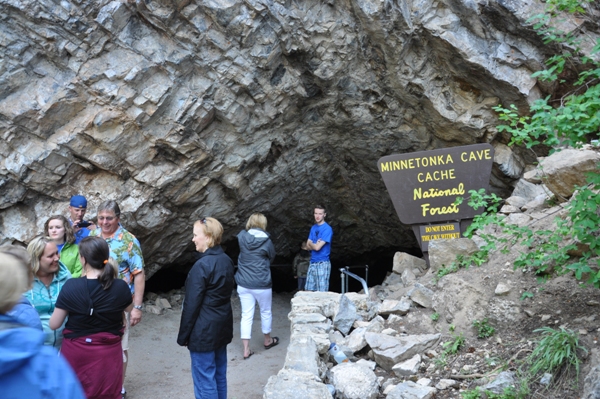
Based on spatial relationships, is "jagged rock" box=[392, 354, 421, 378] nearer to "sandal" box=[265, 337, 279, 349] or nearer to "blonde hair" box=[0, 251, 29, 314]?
"blonde hair" box=[0, 251, 29, 314]

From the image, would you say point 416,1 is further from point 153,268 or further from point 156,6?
point 153,268

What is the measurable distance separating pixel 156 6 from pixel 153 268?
4.43 metres

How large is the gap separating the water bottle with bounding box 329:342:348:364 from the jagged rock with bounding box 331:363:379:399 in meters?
0.42

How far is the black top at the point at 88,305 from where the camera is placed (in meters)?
3.07

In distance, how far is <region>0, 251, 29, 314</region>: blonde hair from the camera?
5.03 feet

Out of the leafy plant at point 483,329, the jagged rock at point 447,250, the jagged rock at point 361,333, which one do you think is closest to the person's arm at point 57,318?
the jagged rock at point 361,333

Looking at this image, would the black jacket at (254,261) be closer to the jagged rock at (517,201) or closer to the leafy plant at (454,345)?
the leafy plant at (454,345)

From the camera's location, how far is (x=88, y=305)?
10.1 ft

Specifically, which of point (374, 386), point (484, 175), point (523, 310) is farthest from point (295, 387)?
point (484, 175)

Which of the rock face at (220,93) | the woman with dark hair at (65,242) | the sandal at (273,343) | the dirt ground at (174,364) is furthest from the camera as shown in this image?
the sandal at (273,343)

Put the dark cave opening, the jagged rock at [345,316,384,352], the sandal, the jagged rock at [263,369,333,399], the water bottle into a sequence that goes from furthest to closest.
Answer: the dark cave opening → the sandal → the jagged rock at [345,316,384,352] → the water bottle → the jagged rock at [263,369,333,399]

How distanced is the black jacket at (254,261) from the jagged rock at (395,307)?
4.96 ft

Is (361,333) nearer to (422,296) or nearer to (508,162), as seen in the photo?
(422,296)

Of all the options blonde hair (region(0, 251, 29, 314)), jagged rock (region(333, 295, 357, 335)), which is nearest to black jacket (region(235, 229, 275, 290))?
jagged rock (region(333, 295, 357, 335))
